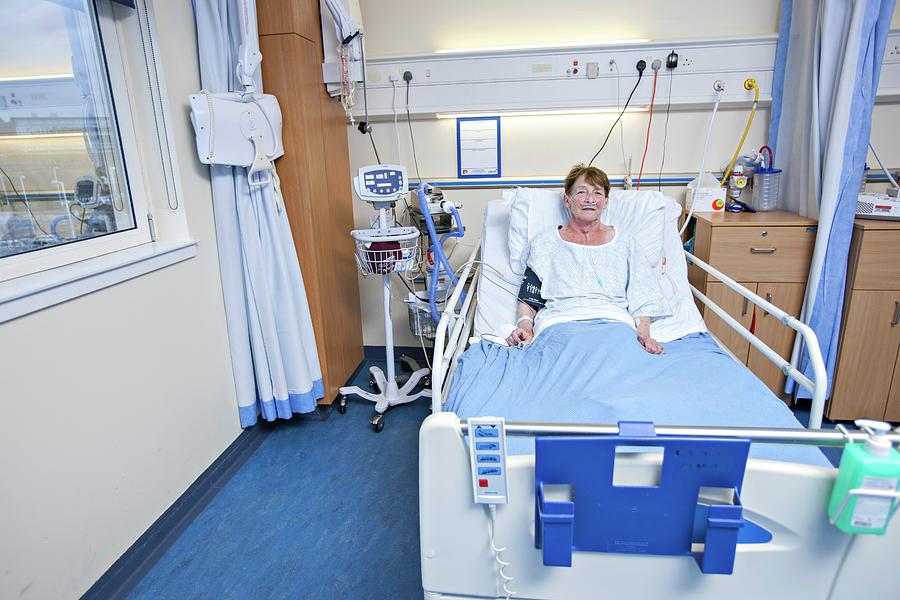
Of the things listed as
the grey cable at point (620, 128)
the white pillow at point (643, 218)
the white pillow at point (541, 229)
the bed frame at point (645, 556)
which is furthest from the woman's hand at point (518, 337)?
the grey cable at point (620, 128)

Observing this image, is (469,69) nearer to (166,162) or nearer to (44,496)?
(166,162)

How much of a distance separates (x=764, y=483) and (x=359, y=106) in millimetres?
2516

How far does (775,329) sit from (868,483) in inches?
71.2

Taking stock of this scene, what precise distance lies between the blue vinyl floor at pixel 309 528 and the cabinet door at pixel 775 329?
166 cm

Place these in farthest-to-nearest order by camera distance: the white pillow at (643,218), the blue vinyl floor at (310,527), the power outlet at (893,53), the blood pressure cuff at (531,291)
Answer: the power outlet at (893,53), the white pillow at (643,218), the blood pressure cuff at (531,291), the blue vinyl floor at (310,527)

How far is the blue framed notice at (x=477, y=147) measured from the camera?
9.14ft

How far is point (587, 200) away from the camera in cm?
207

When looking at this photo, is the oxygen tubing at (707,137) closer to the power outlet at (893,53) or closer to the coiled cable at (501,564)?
the power outlet at (893,53)

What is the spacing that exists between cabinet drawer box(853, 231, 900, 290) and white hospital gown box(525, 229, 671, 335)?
0.86 meters

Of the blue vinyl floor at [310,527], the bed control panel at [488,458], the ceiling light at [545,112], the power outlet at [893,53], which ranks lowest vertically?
the blue vinyl floor at [310,527]

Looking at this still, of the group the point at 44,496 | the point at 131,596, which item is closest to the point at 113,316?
the point at 44,496

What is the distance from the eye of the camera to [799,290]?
2.36 metres

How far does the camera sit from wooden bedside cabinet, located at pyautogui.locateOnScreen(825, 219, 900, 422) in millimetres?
2170

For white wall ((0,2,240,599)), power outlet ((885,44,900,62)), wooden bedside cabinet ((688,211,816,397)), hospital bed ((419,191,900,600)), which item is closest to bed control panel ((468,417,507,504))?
hospital bed ((419,191,900,600))
